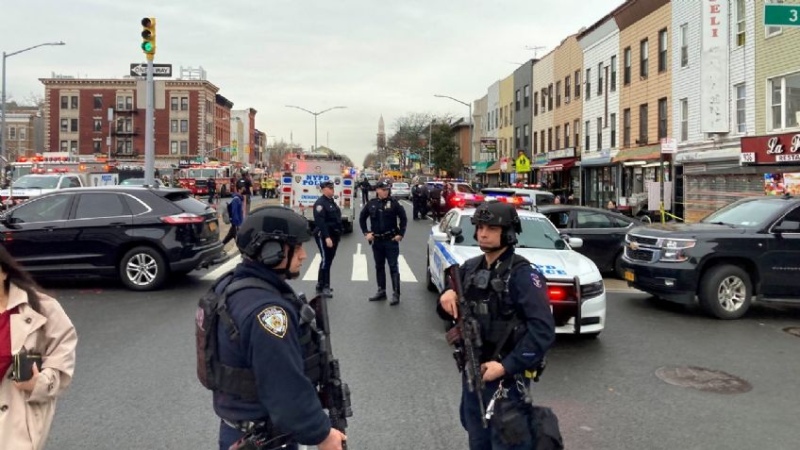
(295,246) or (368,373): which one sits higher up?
(295,246)

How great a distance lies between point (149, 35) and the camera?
15055mm

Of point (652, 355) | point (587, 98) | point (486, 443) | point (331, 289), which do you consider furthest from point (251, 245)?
point (587, 98)

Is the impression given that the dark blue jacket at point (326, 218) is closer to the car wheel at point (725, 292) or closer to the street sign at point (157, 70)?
the car wheel at point (725, 292)

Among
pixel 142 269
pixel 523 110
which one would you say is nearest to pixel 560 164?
pixel 523 110

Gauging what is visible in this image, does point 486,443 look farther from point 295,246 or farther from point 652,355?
point 652,355

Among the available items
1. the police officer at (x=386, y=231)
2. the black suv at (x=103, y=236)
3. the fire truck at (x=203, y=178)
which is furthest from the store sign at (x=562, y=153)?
the black suv at (x=103, y=236)

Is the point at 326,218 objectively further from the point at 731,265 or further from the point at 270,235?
the point at 270,235

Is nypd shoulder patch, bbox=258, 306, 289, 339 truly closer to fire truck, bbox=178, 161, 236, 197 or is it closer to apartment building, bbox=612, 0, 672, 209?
apartment building, bbox=612, 0, 672, 209

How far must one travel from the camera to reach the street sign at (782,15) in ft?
38.3

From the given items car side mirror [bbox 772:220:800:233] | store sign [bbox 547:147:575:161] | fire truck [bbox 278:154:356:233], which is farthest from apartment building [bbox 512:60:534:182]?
car side mirror [bbox 772:220:800:233]

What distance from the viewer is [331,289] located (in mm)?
10805

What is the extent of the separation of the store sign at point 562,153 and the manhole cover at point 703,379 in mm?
32689

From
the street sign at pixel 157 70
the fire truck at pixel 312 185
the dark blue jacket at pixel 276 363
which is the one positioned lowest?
the dark blue jacket at pixel 276 363

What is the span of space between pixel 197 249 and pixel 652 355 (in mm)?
7127
